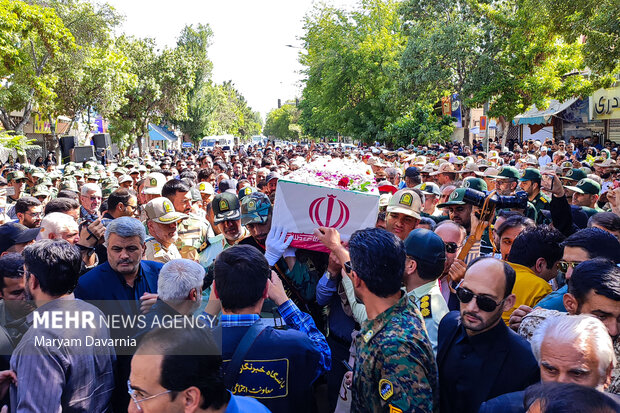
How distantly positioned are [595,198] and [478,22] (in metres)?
15.9

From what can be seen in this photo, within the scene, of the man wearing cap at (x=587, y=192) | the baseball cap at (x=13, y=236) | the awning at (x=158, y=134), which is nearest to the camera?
the baseball cap at (x=13, y=236)

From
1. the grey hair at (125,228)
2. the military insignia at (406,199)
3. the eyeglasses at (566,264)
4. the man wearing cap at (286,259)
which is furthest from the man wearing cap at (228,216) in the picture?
the eyeglasses at (566,264)

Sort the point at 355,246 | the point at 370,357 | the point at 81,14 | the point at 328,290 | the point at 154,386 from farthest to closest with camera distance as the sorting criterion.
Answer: the point at 81,14
the point at 328,290
the point at 355,246
the point at 370,357
the point at 154,386

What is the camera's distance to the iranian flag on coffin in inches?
144

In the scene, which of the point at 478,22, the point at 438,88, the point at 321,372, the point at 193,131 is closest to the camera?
the point at 321,372

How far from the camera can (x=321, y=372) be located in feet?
9.77

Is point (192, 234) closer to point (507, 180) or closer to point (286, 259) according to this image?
point (286, 259)

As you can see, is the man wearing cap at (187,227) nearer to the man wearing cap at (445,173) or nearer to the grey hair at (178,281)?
the grey hair at (178,281)

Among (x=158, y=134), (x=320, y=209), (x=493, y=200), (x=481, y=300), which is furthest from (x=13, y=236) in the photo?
(x=158, y=134)

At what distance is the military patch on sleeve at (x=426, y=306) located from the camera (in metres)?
3.30

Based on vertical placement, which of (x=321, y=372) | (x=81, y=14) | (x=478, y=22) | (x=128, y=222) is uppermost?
(x=81, y=14)

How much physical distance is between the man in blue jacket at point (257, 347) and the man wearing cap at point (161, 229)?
8.08 feet

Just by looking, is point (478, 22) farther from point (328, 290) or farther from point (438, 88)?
point (328, 290)

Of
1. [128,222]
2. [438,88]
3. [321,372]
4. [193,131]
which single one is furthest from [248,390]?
[193,131]
